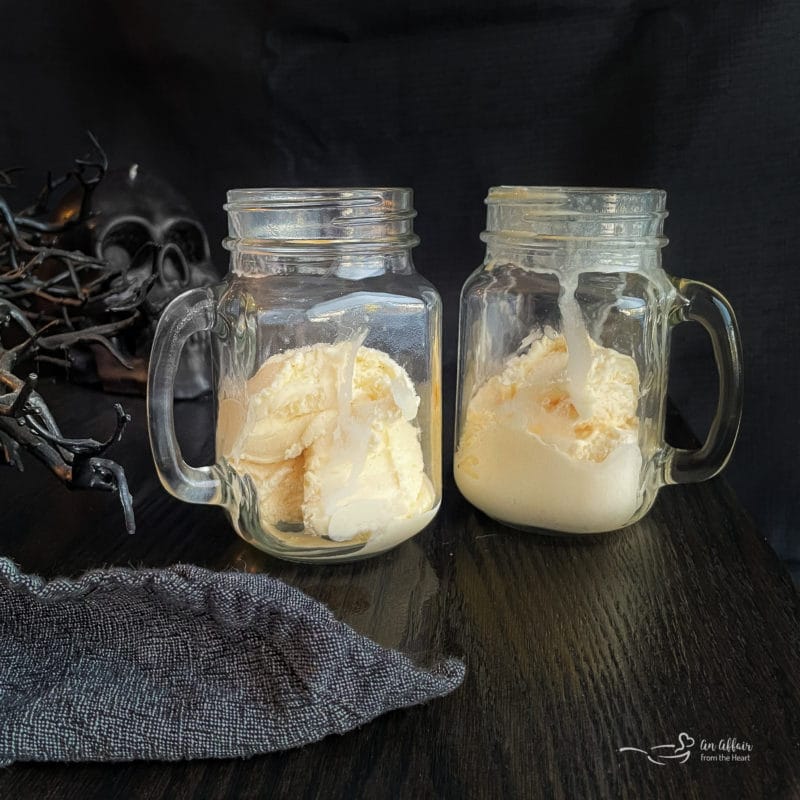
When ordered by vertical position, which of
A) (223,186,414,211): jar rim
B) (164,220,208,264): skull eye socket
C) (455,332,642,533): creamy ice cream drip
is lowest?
(164,220,208,264): skull eye socket

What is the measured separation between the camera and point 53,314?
41.4 inches

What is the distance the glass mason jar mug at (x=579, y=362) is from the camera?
2.01ft

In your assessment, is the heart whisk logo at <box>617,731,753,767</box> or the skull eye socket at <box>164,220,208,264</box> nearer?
the heart whisk logo at <box>617,731,753,767</box>

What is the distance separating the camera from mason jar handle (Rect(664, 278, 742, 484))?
0.65 metres

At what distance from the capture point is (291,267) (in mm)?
595

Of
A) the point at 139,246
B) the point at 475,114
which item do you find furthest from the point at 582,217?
the point at 139,246

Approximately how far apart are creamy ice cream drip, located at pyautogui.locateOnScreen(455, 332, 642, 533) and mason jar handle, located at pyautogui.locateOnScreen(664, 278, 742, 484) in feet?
0.20

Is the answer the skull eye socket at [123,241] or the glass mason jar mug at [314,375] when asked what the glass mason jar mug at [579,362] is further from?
the skull eye socket at [123,241]

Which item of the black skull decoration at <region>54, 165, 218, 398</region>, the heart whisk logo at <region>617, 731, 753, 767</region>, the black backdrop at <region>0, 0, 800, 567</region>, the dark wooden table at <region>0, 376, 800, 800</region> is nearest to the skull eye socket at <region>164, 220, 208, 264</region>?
the black skull decoration at <region>54, 165, 218, 398</region>

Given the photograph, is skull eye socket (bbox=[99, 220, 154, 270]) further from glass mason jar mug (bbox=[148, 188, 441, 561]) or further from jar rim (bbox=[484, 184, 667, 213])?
jar rim (bbox=[484, 184, 667, 213])

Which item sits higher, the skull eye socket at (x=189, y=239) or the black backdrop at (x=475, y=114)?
the black backdrop at (x=475, y=114)

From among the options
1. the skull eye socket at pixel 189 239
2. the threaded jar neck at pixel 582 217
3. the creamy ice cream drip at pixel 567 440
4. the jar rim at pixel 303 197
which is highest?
the jar rim at pixel 303 197

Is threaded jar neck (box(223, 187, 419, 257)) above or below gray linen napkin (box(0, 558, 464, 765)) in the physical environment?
above

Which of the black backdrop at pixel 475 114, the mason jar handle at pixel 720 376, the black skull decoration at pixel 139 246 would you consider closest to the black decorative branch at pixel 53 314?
the black skull decoration at pixel 139 246
